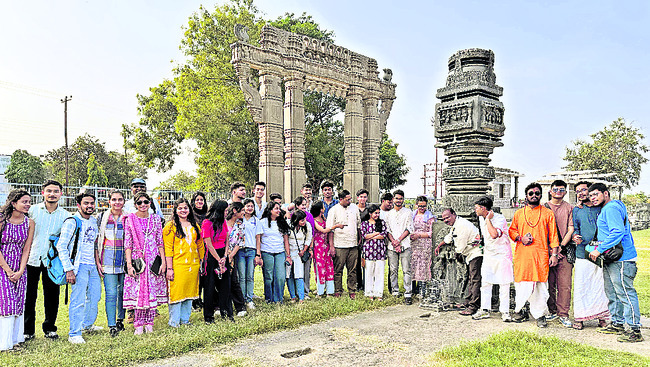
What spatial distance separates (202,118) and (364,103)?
20.2 feet

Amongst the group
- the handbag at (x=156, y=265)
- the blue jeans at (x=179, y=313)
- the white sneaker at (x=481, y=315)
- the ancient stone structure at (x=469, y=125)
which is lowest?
the white sneaker at (x=481, y=315)

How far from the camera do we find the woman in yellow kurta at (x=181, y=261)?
16.3 ft

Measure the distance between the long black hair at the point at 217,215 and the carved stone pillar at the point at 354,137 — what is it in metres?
9.16

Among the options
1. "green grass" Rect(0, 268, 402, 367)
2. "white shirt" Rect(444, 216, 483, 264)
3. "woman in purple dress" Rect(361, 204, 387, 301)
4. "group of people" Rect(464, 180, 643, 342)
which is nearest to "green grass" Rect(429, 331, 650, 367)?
"group of people" Rect(464, 180, 643, 342)

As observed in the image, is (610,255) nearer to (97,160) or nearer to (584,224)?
(584,224)

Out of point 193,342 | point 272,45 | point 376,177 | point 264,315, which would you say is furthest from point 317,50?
point 193,342

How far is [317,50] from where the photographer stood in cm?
1305

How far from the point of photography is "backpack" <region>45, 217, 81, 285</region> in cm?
466

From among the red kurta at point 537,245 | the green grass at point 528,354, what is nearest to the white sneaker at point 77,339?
the green grass at point 528,354

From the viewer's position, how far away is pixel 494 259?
539cm

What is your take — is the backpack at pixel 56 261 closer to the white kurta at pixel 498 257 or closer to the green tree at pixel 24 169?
the white kurta at pixel 498 257

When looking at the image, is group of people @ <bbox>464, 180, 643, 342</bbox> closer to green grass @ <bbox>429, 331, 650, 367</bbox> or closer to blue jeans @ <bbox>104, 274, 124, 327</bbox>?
green grass @ <bbox>429, 331, 650, 367</bbox>

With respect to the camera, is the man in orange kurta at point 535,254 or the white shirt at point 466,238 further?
the white shirt at point 466,238

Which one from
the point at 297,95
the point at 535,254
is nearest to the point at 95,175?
the point at 297,95
